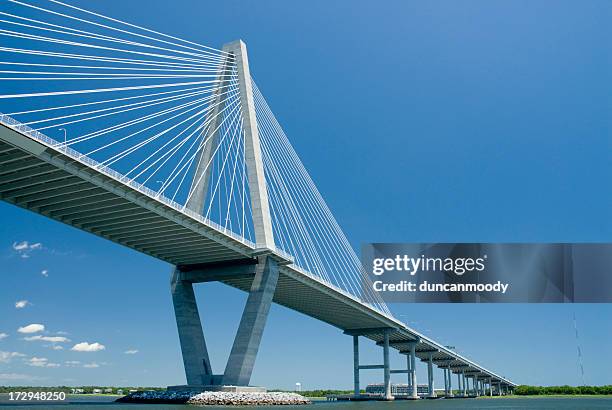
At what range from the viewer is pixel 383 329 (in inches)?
3775

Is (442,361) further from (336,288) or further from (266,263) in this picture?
(266,263)

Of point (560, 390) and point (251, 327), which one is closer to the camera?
point (251, 327)

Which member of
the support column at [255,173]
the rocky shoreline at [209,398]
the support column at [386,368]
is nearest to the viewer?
the rocky shoreline at [209,398]

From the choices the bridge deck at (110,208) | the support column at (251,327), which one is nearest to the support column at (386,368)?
the bridge deck at (110,208)

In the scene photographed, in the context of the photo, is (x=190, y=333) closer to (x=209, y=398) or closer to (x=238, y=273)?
(x=238, y=273)

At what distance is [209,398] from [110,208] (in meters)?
15.5

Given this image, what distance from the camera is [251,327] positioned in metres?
49.5

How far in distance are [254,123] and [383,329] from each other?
53.5 m

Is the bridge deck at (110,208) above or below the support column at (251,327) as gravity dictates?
above

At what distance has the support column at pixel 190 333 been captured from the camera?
52438 mm

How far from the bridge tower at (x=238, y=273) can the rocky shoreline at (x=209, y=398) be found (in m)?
1.44

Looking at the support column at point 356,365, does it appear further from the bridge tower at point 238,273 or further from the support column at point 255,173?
the support column at point 255,173

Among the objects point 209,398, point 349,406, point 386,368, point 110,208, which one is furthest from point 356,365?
point 110,208

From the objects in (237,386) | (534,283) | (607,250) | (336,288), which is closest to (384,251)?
(534,283)
